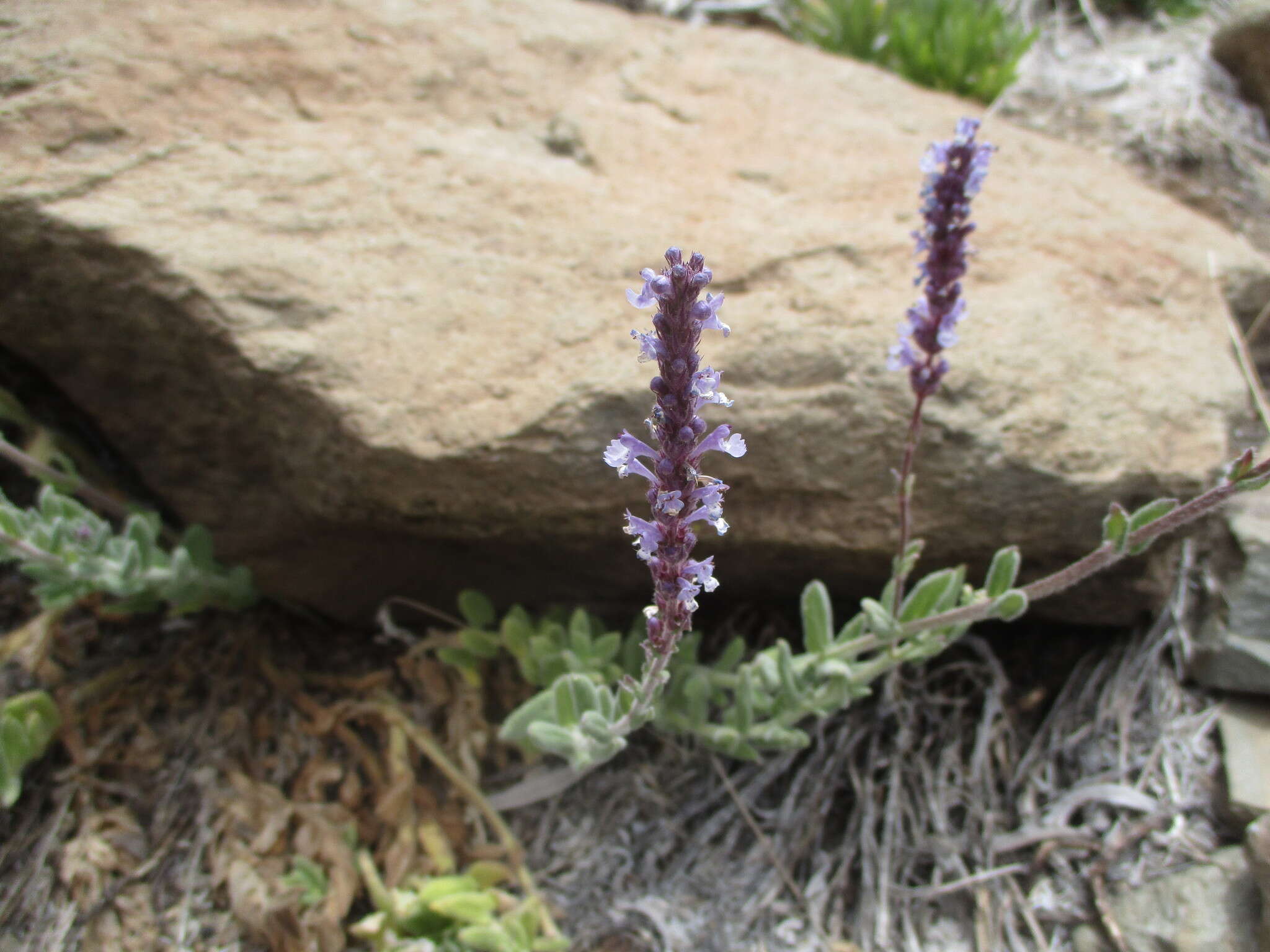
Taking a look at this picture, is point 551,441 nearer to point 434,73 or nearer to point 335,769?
point 335,769

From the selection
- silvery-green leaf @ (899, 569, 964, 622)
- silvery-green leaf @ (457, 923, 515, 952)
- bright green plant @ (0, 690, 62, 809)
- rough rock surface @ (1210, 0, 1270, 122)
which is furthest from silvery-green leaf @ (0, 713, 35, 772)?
rough rock surface @ (1210, 0, 1270, 122)

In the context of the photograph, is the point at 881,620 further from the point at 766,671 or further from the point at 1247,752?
the point at 1247,752

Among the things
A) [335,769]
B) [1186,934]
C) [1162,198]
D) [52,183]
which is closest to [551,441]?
[335,769]

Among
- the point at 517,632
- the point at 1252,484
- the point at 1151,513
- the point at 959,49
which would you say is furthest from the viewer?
the point at 959,49

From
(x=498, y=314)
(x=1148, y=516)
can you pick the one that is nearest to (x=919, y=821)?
(x=1148, y=516)

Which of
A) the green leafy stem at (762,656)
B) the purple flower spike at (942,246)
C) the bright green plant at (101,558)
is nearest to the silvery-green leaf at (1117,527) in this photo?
the green leafy stem at (762,656)

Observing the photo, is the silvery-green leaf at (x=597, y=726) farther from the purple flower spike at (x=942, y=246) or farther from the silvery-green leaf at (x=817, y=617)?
the purple flower spike at (x=942, y=246)
